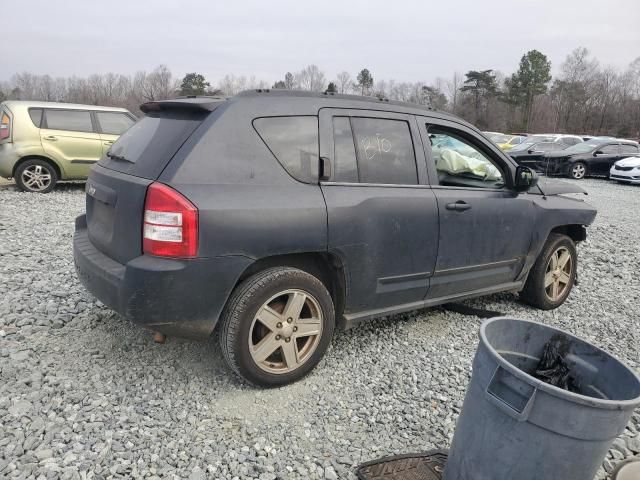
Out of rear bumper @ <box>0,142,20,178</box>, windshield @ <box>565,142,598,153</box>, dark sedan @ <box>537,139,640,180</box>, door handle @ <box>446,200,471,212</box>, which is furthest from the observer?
windshield @ <box>565,142,598,153</box>

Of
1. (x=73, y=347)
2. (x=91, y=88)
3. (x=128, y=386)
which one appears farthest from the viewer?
(x=91, y=88)

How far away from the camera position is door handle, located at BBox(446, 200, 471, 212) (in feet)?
11.7

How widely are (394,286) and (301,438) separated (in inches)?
50.5

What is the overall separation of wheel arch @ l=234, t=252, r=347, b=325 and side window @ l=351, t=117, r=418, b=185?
0.60 meters

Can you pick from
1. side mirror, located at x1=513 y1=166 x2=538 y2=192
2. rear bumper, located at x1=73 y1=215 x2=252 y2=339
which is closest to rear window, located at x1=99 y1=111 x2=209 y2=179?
rear bumper, located at x1=73 y1=215 x2=252 y2=339

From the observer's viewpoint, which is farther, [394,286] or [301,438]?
[394,286]

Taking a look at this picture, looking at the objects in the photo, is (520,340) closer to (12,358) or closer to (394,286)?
(394,286)

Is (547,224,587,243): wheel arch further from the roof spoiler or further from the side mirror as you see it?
the roof spoiler

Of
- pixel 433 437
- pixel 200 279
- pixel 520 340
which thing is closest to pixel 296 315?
pixel 200 279

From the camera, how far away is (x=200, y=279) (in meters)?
2.59

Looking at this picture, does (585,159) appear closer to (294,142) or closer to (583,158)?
(583,158)

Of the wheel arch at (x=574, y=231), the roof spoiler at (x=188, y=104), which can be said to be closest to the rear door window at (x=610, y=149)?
the wheel arch at (x=574, y=231)

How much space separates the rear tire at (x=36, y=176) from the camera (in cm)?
905

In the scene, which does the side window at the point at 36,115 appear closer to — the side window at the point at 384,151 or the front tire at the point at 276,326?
the side window at the point at 384,151
